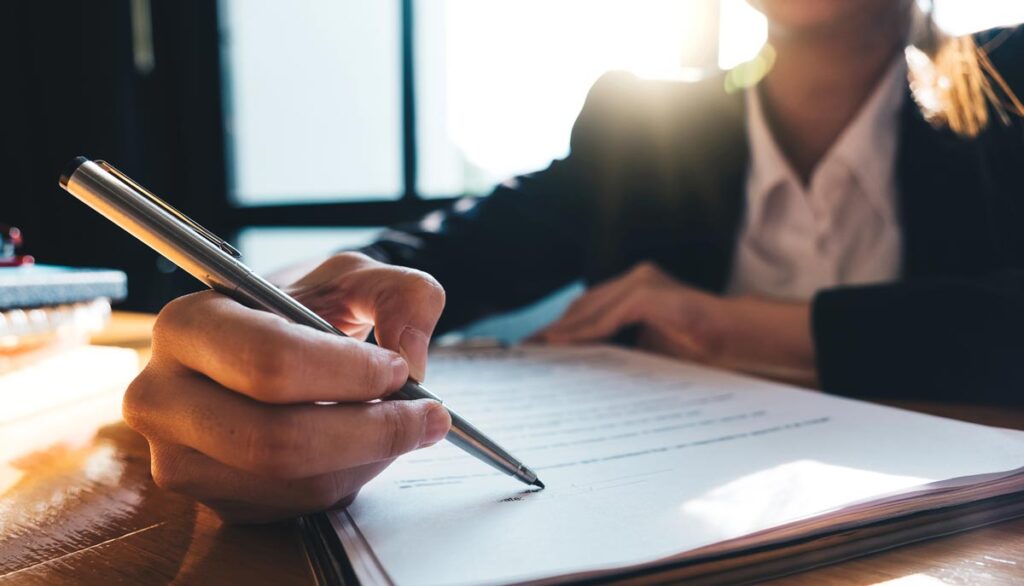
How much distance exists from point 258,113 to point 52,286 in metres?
2.04

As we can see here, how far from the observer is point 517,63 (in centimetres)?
171

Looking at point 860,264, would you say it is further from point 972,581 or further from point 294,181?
point 294,181

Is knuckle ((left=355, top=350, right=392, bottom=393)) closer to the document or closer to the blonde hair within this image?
the document

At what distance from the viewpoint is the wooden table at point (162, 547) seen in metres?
0.23

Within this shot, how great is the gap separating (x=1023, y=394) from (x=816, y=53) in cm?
49

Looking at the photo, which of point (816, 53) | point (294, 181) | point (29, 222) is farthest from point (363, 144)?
point (816, 53)

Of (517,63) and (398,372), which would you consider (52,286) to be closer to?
(398,372)

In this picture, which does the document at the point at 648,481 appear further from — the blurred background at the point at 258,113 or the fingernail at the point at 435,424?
the blurred background at the point at 258,113

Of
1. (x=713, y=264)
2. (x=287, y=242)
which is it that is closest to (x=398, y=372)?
(x=713, y=264)

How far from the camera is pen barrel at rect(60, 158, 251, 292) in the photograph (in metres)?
0.23

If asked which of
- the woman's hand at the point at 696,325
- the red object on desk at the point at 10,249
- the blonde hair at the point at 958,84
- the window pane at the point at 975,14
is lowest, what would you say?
the woman's hand at the point at 696,325

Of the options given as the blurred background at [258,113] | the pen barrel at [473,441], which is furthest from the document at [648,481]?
the blurred background at [258,113]

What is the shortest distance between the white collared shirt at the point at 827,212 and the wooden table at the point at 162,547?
0.54m

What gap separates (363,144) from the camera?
2258 mm
